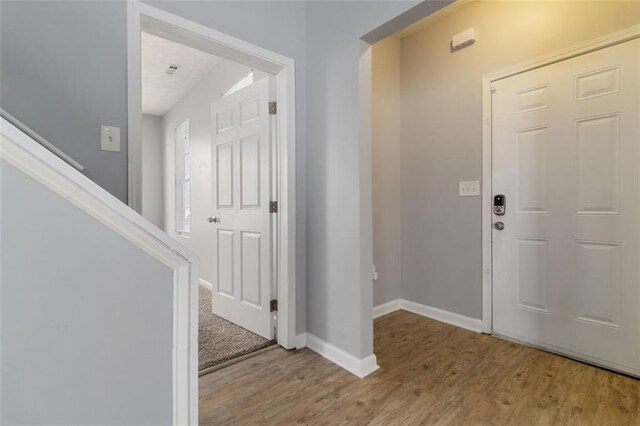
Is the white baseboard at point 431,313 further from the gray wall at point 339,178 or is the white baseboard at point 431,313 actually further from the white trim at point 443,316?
the gray wall at point 339,178

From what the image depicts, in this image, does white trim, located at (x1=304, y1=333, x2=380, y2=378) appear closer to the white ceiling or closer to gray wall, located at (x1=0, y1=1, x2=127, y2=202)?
gray wall, located at (x1=0, y1=1, x2=127, y2=202)

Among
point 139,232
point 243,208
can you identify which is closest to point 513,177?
point 243,208

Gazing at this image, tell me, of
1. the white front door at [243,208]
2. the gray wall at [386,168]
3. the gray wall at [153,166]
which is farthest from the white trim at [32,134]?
the gray wall at [153,166]

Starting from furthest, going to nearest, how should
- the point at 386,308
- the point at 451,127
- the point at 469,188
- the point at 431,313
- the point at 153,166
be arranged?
the point at 153,166
the point at 386,308
the point at 431,313
the point at 451,127
the point at 469,188

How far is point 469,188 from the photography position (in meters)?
2.57

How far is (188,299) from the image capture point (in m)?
0.75

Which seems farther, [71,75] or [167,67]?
[167,67]

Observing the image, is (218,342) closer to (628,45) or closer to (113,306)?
(113,306)

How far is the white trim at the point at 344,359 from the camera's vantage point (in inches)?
74.0

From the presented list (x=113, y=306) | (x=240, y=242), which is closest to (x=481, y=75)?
(x=240, y=242)

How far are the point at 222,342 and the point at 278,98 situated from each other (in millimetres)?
1853

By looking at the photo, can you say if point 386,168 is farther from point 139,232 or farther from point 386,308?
point 139,232

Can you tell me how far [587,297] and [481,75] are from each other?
5.84ft

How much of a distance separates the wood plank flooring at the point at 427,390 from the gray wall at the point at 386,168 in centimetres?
84
